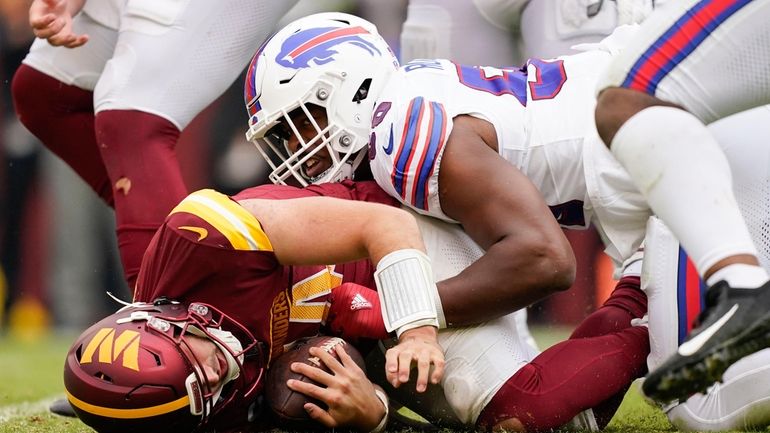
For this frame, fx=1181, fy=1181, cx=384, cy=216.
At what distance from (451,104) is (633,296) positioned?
0.61 m

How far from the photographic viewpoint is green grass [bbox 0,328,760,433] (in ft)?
8.71

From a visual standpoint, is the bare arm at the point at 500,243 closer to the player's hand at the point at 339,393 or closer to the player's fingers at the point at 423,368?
the player's hand at the point at 339,393

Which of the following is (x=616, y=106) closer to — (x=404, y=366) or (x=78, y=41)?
(x=404, y=366)

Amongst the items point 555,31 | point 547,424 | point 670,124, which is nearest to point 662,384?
point 670,124

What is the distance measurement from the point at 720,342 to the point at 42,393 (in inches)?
103

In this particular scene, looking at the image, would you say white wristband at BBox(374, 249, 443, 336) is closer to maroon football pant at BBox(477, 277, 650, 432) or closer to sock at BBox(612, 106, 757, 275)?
maroon football pant at BBox(477, 277, 650, 432)

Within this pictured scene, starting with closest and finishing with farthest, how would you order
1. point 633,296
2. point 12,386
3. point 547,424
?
point 547,424
point 633,296
point 12,386

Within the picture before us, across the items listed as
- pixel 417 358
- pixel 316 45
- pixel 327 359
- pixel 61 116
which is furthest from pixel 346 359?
pixel 61 116

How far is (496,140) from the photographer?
102 inches

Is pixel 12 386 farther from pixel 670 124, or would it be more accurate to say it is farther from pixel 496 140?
pixel 670 124

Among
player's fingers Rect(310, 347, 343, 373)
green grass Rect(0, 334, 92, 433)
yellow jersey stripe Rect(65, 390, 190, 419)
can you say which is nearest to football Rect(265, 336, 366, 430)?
player's fingers Rect(310, 347, 343, 373)

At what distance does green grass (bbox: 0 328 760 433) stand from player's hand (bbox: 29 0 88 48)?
39.2 inches

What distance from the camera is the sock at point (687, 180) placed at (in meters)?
1.64

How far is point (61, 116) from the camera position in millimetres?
3418
